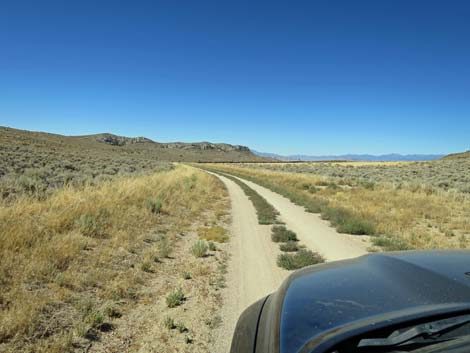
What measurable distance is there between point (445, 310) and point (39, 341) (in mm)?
4155

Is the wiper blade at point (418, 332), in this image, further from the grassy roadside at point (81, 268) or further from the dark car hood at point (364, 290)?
the grassy roadside at point (81, 268)

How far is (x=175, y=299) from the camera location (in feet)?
15.4

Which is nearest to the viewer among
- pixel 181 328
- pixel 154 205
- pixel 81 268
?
pixel 181 328

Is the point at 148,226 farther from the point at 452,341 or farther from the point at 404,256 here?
the point at 452,341

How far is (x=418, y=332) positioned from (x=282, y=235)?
720cm

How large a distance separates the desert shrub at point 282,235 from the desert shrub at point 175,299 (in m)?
4.09

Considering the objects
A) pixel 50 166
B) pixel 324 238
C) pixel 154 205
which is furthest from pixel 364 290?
pixel 50 166

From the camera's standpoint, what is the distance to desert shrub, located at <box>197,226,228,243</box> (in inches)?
336

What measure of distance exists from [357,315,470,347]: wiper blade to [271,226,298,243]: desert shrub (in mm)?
6851

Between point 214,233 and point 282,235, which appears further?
point 214,233

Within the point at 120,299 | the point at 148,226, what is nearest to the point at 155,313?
the point at 120,299

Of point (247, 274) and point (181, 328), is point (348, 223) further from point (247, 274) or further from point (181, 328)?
point (181, 328)

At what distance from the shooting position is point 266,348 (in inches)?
66.9

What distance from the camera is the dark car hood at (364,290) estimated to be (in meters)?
1.71
